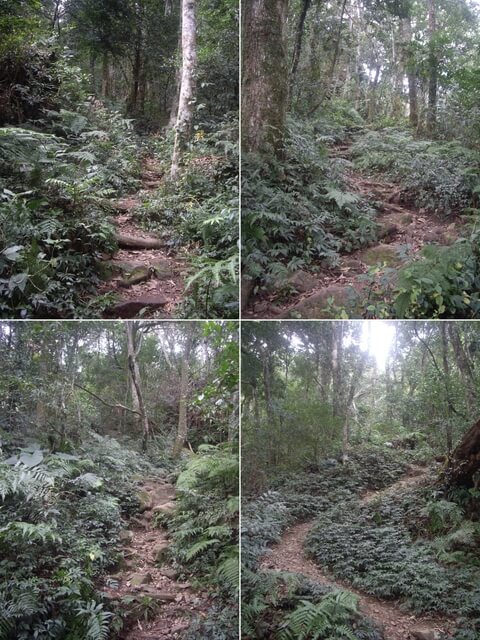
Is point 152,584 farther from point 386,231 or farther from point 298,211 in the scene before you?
point 386,231

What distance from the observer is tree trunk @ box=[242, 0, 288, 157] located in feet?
12.0

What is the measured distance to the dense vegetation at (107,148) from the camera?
3.11 m

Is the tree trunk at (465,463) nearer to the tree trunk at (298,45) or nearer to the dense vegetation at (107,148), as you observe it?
the dense vegetation at (107,148)

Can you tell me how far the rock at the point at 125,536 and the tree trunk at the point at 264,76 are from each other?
9.47ft

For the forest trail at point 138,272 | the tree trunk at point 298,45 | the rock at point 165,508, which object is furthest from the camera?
the tree trunk at point 298,45

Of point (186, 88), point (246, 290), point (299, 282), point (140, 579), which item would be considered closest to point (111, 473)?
point (140, 579)

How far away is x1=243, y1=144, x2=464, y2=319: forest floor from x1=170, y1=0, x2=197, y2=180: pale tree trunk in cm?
138

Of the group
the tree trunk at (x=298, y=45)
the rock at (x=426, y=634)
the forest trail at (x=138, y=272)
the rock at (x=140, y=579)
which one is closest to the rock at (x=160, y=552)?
the rock at (x=140, y=579)

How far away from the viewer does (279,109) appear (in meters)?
3.70

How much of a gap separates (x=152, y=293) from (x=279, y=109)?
5.59 ft

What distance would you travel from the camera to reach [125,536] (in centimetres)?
342

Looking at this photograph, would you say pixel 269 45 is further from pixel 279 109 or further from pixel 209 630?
pixel 209 630

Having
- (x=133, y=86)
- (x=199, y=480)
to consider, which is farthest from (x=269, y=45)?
(x=199, y=480)

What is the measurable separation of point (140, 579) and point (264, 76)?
376cm
